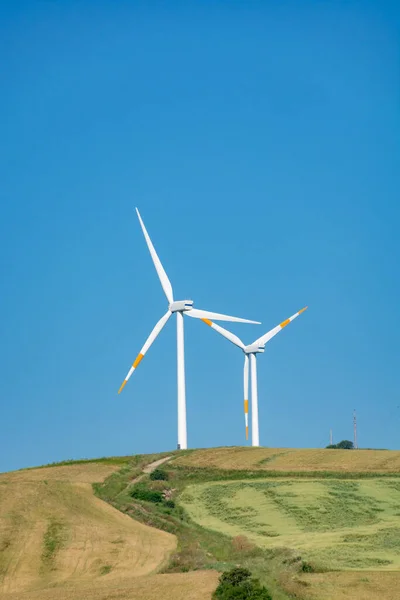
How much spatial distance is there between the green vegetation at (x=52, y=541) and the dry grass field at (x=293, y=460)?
3753cm

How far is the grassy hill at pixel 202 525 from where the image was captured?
182 feet

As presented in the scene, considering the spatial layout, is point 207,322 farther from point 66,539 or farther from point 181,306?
point 66,539

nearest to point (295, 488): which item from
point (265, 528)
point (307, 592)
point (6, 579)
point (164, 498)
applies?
point (164, 498)

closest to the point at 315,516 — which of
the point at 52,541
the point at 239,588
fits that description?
the point at 52,541

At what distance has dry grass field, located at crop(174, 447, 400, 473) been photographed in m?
112

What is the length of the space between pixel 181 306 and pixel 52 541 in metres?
56.7

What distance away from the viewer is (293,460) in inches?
4732

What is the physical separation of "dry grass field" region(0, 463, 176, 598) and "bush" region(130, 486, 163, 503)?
14.6 ft

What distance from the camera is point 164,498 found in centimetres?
Answer: 10050

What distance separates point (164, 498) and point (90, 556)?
3339 cm

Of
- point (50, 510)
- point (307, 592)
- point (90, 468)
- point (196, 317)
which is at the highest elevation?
point (196, 317)

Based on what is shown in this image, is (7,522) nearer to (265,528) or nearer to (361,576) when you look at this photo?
(265,528)

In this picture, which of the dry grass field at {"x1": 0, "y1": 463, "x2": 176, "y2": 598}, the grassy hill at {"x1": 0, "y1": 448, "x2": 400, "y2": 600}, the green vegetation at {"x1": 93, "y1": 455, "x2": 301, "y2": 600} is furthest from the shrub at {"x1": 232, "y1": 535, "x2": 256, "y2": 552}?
the dry grass field at {"x1": 0, "y1": 463, "x2": 176, "y2": 598}

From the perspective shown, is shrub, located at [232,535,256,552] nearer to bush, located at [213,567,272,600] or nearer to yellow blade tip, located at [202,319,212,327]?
bush, located at [213,567,272,600]
